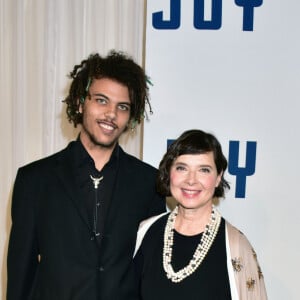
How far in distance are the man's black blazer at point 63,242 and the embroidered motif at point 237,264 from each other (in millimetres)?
405

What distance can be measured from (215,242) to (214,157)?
293 millimetres

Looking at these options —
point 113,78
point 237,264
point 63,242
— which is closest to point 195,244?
point 237,264

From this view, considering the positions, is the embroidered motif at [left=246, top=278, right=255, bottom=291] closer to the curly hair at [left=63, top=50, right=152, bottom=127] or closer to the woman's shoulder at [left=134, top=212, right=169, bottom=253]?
the woman's shoulder at [left=134, top=212, right=169, bottom=253]

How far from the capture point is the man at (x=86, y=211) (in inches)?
54.0

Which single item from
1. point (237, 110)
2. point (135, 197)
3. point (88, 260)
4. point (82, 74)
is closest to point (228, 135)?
point (237, 110)

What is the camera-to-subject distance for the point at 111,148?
1499mm

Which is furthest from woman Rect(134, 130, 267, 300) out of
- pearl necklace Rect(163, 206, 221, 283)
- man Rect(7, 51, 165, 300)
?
man Rect(7, 51, 165, 300)

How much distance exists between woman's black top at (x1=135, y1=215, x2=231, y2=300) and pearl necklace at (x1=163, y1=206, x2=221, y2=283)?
0.04ft

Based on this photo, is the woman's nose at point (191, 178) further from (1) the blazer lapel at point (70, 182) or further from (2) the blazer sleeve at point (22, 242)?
(2) the blazer sleeve at point (22, 242)

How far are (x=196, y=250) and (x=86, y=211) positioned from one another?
414 millimetres

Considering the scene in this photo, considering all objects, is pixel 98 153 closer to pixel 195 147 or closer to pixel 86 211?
pixel 86 211

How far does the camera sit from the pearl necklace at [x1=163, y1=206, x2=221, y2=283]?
1.28m

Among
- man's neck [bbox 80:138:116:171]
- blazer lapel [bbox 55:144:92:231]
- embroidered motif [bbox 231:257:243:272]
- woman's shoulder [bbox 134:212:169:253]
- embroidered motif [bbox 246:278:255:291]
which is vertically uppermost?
man's neck [bbox 80:138:116:171]

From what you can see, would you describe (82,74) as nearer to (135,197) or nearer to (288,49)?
(135,197)
